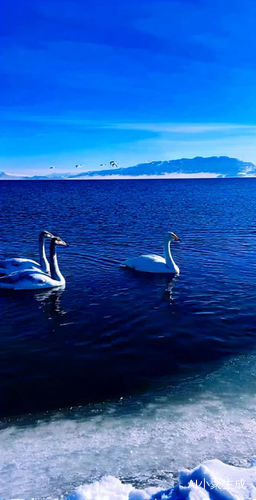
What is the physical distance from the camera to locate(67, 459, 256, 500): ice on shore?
5.83 metres

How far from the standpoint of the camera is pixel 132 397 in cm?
944

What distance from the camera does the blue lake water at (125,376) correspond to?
24.2 feet

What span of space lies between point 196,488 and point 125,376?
461 centimetres

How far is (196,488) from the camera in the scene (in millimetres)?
5867

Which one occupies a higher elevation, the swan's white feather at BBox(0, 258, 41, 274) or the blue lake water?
the swan's white feather at BBox(0, 258, 41, 274)

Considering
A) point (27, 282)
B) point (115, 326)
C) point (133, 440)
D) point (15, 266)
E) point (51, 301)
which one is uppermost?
point (15, 266)

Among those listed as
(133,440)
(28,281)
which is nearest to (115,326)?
(28,281)

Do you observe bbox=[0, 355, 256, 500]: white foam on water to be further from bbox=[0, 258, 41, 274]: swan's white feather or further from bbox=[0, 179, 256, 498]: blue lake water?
bbox=[0, 258, 41, 274]: swan's white feather

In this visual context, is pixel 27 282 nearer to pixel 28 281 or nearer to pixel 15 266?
pixel 28 281

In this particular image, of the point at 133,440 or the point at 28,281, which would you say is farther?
the point at 28,281

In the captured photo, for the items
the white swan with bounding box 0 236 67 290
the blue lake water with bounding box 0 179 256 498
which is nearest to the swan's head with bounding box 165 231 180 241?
the blue lake water with bounding box 0 179 256 498

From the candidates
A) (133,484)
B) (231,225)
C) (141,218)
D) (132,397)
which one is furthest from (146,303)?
(141,218)

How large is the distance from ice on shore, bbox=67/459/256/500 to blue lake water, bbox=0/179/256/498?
561mm

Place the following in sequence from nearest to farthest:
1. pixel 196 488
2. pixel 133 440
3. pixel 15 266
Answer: pixel 196 488, pixel 133 440, pixel 15 266
